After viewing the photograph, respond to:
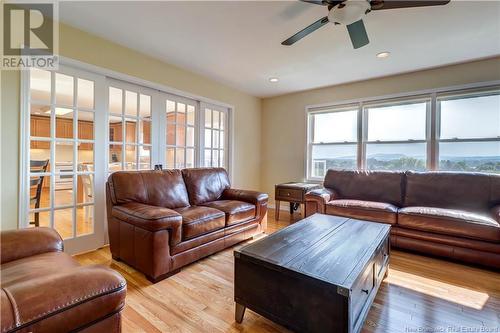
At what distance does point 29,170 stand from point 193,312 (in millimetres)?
2077

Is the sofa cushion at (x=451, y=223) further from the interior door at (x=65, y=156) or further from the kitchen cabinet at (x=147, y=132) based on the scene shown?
the interior door at (x=65, y=156)

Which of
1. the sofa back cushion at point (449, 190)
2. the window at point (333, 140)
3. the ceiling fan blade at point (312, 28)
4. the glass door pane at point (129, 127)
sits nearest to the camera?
the ceiling fan blade at point (312, 28)

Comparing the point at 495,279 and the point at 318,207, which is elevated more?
the point at 318,207

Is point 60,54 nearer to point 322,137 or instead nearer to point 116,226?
point 116,226

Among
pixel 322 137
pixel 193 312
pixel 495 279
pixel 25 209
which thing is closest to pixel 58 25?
pixel 25 209

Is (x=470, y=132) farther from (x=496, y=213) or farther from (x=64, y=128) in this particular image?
(x=64, y=128)

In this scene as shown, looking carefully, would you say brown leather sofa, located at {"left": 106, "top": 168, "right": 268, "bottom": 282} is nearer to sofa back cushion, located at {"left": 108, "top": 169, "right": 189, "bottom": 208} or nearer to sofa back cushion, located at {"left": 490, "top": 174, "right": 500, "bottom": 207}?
sofa back cushion, located at {"left": 108, "top": 169, "right": 189, "bottom": 208}

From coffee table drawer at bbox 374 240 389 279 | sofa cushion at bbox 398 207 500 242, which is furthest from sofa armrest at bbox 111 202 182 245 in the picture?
Answer: sofa cushion at bbox 398 207 500 242

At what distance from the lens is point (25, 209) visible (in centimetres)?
222

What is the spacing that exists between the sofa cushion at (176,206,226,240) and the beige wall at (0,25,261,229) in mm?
1582

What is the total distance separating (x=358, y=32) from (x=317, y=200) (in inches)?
82.2

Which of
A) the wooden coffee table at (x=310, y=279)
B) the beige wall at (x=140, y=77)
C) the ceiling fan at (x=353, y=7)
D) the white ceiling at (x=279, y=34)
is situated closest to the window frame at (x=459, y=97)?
the white ceiling at (x=279, y=34)

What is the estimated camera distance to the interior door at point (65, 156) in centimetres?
229

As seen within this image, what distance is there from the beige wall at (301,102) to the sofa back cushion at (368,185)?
941 mm
